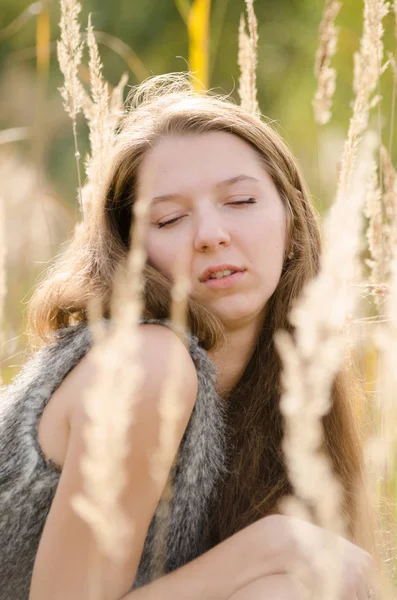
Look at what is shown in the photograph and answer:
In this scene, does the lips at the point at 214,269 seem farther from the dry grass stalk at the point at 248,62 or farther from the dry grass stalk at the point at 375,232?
the dry grass stalk at the point at 248,62

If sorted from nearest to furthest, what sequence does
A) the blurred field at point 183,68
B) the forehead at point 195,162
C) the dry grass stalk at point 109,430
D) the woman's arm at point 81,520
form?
the dry grass stalk at point 109,430
the woman's arm at point 81,520
the forehead at point 195,162
the blurred field at point 183,68

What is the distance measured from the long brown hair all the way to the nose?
0.37 ft

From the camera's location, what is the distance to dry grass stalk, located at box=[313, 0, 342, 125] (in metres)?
1.75

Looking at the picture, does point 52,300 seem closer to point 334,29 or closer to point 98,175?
point 98,175

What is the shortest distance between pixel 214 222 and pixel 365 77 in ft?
1.68

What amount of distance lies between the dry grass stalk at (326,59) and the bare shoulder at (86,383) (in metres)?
0.75

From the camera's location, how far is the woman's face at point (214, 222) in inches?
58.6

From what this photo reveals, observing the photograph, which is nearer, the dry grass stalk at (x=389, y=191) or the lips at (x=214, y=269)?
Result: the lips at (x=214, y=269)

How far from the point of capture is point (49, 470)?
4.37ft

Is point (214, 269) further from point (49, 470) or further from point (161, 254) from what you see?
point (49, 470)

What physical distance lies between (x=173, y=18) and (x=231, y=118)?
203 inches

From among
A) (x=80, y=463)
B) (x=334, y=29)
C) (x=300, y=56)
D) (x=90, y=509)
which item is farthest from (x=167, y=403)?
(x=300, y=56)

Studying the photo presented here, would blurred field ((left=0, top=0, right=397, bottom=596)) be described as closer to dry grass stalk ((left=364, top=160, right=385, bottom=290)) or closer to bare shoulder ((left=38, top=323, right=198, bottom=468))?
dry grass stalk ((left=364, top=160, right=385, bottom=290))

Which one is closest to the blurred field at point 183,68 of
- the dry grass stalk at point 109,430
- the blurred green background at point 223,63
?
the blurred green background at point 223,63
